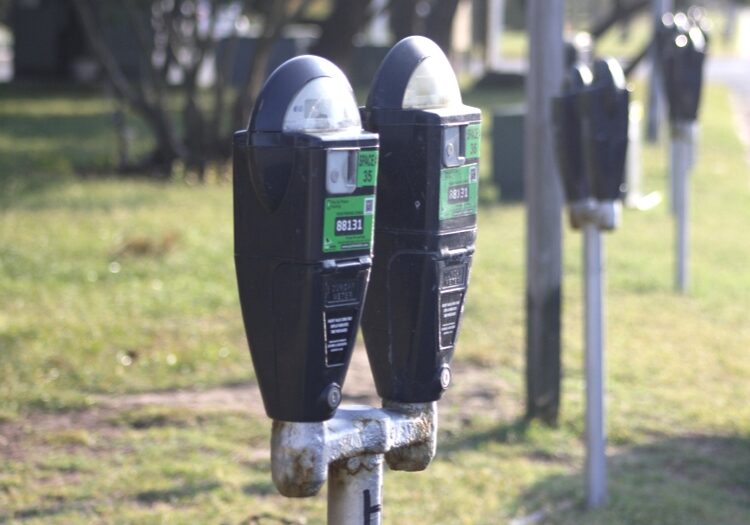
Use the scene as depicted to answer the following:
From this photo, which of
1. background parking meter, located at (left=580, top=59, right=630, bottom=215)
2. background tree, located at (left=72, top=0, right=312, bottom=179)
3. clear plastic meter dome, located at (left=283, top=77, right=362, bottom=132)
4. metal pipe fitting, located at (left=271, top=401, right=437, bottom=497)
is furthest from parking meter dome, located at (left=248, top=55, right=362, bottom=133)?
background tree, located at (left=72, top=0, right=312, bottom=179)

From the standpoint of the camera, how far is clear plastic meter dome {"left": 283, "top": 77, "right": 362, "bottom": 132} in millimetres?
2531

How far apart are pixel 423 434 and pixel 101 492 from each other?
2224 millimetres

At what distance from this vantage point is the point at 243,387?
6145mm

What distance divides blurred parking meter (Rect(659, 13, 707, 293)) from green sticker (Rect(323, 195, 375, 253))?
16.2ft

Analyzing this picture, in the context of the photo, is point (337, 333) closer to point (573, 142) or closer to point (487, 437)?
point (573, 142)

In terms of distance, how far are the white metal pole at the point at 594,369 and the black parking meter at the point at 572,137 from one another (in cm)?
14

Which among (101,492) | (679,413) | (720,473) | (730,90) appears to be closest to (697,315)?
(679,413)

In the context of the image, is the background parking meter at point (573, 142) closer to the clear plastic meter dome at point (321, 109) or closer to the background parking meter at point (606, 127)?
the background parking meter at point (606, 127)

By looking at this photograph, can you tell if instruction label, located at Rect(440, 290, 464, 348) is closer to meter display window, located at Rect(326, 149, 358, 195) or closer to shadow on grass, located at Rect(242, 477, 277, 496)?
meter display window, located at Rect(326, 149, 358, 195)

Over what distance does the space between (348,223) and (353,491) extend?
0.59 m

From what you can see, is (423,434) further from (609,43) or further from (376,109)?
(609,43)

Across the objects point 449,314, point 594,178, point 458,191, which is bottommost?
point 449,314

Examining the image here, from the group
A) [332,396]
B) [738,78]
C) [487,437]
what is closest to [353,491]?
[332,396]

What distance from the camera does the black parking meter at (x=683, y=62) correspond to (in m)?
7.20
